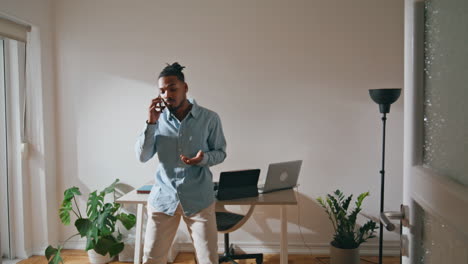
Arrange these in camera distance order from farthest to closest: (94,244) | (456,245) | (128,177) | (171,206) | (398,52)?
(128,177) → (398,52) → (94,244) → (171,206) → (456,245)

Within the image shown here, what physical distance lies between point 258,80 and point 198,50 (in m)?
0.60

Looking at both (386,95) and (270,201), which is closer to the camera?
(270,201)

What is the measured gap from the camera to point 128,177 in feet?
12.0

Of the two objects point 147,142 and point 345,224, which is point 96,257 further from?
point 345,224

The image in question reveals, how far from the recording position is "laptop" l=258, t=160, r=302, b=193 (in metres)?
2.77

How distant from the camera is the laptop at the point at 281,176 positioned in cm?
277

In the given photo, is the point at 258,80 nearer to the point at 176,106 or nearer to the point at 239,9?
the point at 239,9

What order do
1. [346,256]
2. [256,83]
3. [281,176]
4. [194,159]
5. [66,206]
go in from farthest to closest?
[256,83] < [66,206] < [346,256] < [281,176] < [194,159]

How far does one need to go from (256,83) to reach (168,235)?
5.75ft

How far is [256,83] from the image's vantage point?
3496 mm

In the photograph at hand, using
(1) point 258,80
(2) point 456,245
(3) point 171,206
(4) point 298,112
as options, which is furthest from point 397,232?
(2) point 456,245

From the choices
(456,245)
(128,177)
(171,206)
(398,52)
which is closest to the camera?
(456,245)

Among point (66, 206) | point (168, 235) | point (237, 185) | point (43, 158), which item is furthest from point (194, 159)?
point (43, 158)

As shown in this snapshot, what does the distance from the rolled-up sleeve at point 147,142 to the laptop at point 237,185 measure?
23.5 inches
